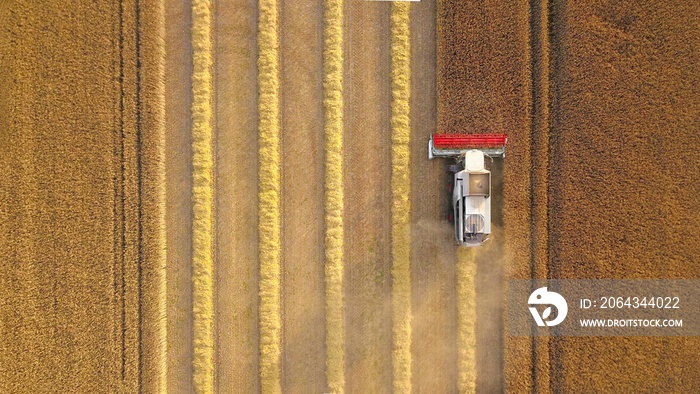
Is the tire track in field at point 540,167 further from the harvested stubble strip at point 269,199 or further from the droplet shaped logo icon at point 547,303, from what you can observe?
the harvested stubble strip at point 269,199

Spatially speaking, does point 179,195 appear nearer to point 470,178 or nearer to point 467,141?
point 470,178

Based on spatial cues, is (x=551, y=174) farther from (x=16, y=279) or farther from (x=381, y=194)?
(x=16, y=279)

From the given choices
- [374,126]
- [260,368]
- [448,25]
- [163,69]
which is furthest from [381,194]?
[163,69]

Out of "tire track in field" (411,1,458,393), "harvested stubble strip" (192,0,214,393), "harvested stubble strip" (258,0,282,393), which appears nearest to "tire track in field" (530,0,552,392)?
"tire track in field" (411,1,458,393)

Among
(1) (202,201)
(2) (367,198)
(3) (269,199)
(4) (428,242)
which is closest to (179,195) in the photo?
(1) (202,201)

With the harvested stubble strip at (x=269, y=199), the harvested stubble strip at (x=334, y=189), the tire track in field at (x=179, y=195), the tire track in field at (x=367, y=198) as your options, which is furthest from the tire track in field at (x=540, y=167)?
the tire track in field at (x=179, y=195)

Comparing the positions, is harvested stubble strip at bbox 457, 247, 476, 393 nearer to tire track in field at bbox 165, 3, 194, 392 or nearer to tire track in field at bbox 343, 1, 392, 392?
tire track in field at bbox 343, 1, 392, 392
